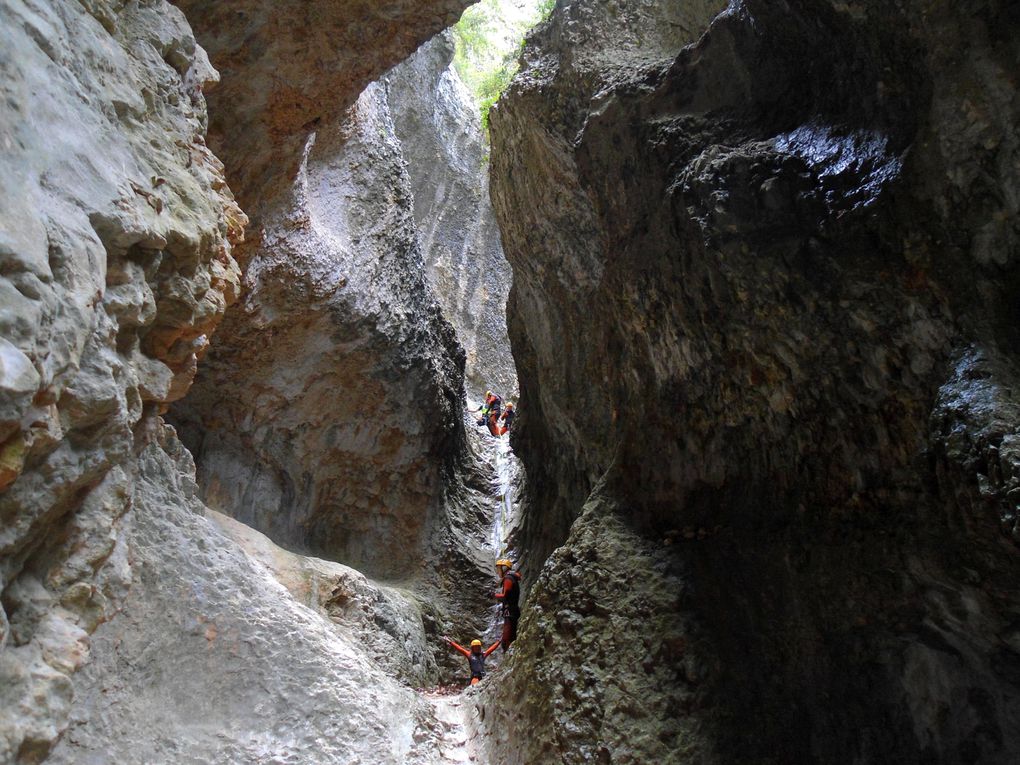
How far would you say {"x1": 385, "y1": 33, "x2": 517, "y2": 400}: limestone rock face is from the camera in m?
19.4

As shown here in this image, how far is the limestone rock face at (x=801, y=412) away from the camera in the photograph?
438cm

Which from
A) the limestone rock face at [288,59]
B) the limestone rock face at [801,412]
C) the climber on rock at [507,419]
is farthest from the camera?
the climber on rock at [507,419]

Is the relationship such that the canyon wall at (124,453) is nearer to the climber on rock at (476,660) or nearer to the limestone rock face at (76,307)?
the limestone rock face at (76,307)

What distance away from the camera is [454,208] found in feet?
69.3

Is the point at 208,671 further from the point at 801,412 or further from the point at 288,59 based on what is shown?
the point at 288,59

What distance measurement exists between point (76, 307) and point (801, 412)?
450cm

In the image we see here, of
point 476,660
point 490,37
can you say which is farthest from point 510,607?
point 490,37

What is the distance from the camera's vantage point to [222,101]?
806cm

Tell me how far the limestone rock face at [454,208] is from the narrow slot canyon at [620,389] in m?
10.2

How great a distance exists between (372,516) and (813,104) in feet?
26.4

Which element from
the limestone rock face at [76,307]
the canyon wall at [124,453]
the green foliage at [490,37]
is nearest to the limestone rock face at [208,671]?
the canyon wall at [124,453]

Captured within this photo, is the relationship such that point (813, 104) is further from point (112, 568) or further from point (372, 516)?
point (372, 516)

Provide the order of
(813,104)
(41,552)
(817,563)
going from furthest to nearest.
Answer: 1. (813,104)
2. (817,563)
3. (41,552)

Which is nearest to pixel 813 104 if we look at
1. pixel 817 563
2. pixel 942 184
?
pixel 942 184
